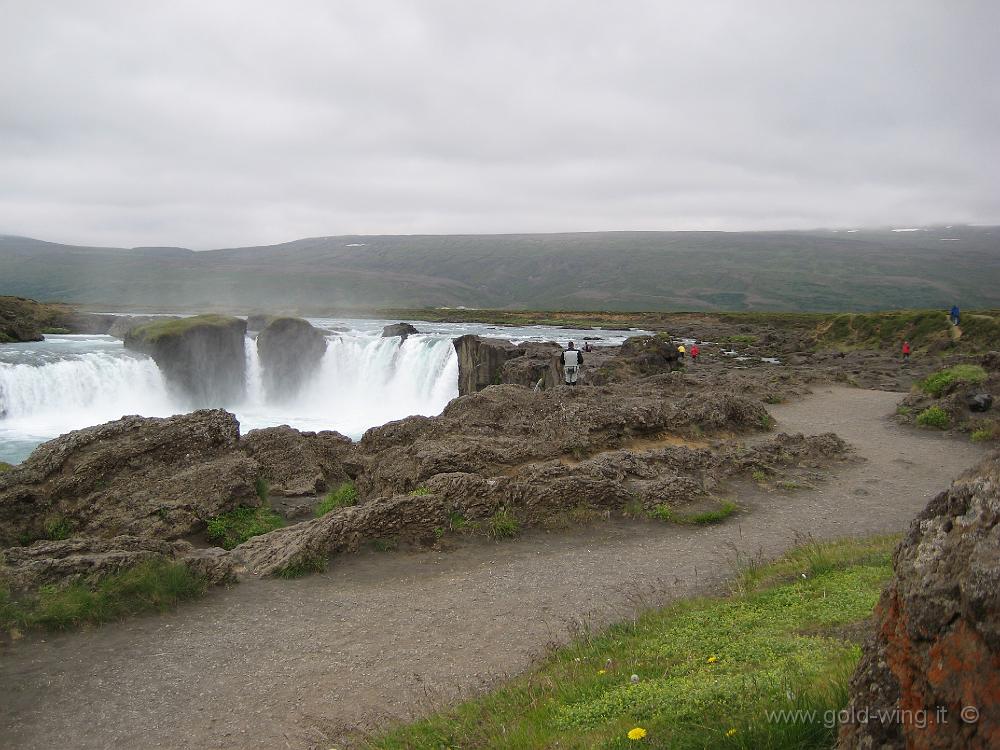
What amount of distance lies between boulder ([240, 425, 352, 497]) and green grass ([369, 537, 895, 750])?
34.0 feet

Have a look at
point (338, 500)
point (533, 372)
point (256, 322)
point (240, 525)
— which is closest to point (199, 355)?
point (256, 322)

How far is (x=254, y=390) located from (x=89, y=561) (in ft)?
117

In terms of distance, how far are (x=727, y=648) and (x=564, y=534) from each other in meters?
5.29

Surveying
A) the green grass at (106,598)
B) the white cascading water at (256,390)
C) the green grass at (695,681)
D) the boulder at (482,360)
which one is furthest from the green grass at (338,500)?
the white cascading water at (256,390)

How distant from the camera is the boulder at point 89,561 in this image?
7582mm

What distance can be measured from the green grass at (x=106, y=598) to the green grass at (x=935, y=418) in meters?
18.2

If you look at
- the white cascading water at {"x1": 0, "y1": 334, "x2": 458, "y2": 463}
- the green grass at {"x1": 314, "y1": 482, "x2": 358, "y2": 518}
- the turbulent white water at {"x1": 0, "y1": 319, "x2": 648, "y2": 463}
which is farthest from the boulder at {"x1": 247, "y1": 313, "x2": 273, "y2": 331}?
the green grass at {"x1": 314, "y1": 482, "x2": 358, "y2": 518}

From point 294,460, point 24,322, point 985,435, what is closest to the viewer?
point 294,460

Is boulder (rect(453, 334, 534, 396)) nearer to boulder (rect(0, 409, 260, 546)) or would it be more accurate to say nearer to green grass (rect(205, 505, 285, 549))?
boulder (rect(0, 409, 260, 546))

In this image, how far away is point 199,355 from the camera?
129 ft

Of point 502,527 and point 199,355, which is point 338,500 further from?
point 199,355

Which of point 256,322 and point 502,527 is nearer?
point 502,527

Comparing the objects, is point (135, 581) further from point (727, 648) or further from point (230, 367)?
point (230, 367)

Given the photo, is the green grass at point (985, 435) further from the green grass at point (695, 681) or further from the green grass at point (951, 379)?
the green grass at point (695, 681)
